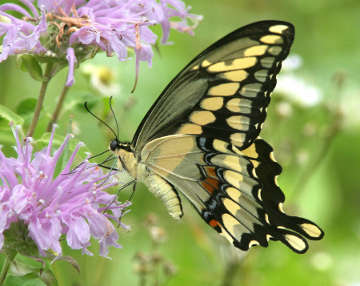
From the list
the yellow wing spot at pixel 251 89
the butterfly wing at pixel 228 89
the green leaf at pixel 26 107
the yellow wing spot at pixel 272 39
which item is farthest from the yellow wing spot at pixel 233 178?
the green leaf at pixel 26 107

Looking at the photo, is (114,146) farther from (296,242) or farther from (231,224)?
(296,242)

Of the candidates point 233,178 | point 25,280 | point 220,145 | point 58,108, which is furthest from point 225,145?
point 25,280

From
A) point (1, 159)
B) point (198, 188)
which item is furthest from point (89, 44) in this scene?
point (198, 188)

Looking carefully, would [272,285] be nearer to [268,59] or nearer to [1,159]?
[268,59]

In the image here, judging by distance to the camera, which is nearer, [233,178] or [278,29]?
[278,29]

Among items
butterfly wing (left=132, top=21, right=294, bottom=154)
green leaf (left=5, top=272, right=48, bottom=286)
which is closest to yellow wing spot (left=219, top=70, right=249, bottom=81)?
butterfly wing (left=132, top=21, right=294, bottom=154)

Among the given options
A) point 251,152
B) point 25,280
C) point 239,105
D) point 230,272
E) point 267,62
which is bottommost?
point 230,272

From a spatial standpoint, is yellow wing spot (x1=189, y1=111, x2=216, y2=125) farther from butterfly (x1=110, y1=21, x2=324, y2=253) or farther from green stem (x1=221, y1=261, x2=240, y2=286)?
green stem (x1=221, y1=261, x2=240, y2=286)
